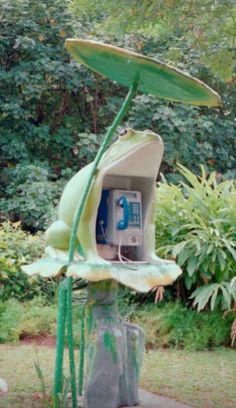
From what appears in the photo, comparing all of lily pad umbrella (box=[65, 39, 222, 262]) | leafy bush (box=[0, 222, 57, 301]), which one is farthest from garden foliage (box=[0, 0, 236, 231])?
lily pad umbrella (box=[65, 39, 222, 262])

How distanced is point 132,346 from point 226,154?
7762mm

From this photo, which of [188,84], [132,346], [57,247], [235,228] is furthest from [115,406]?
[235,228]

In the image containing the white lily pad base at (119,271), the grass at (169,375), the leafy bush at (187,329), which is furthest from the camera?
the leafy bush at (187,329)

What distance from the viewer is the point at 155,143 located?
4.45 metres

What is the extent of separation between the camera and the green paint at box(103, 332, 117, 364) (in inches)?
179

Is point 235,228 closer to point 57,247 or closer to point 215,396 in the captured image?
point 215,396

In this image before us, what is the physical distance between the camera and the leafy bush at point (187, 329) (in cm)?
743

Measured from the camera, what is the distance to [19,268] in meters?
8.36

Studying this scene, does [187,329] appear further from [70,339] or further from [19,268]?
[70,339]

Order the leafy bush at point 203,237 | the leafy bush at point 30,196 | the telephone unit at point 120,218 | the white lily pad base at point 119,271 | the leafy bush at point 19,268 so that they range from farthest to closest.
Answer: the leafy bush at point 30,196
the leafy bush at point 19,268
the leafy bush at point 203,237
the telephone unit at point 120,218
the white lily pad base at point 119,271

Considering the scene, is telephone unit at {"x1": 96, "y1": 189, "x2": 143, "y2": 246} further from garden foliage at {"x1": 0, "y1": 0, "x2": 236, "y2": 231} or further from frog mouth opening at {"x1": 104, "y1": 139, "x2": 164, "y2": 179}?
garden foliage at {"x1": 0, "y1": 0, "x2": 236, "y2": 231}

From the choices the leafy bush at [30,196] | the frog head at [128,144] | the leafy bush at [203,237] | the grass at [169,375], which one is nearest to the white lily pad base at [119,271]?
the frog head at [128,144]

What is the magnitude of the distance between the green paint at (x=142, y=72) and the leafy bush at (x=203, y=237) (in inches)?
132

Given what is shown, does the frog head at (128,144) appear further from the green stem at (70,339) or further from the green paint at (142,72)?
the green stem at (70,339)
